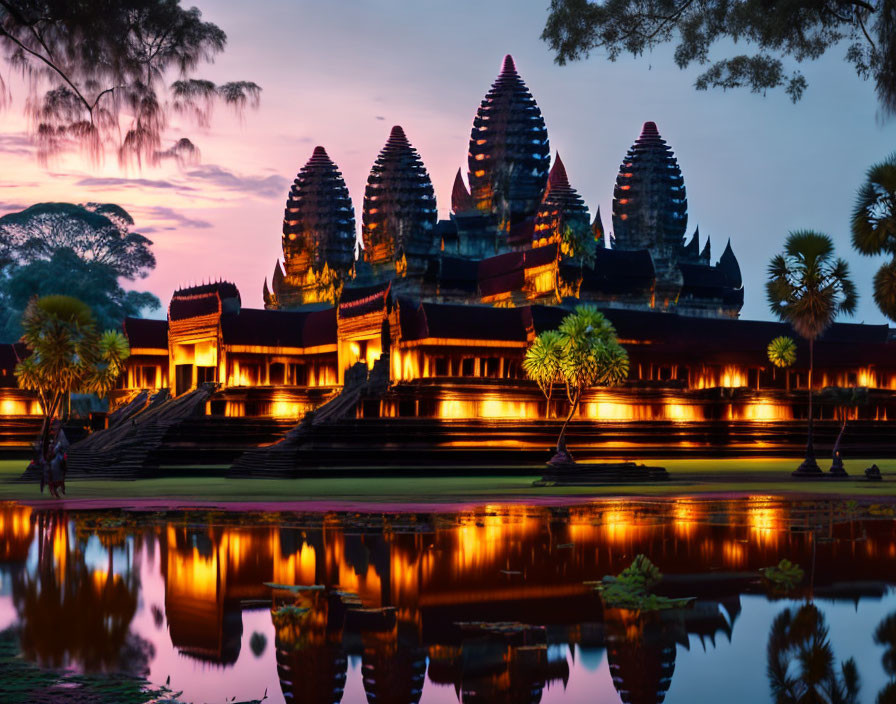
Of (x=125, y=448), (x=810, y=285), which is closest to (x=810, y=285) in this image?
(x=810, y=285)

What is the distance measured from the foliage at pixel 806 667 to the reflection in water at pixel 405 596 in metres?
0.05

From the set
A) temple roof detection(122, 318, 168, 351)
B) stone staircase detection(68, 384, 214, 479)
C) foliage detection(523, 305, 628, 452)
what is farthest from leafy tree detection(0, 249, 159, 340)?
foliage detection(523, 305, 628, 452)

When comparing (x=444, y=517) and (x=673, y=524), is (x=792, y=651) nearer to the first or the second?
(x=673, y=524)

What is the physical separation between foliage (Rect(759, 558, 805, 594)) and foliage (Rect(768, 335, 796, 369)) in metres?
49.0

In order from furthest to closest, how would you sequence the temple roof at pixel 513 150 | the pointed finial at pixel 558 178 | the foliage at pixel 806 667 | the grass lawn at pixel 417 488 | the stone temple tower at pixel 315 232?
the stone temple tower at pixel 315 232
the temple roof at pixel 513 150
the pointed finial at pixel 558 178
the grass lawn at pixel 417 488
the foliage at pixel 806 667

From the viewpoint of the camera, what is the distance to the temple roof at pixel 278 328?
63.4 m

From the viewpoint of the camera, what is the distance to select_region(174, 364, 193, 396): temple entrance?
218ft

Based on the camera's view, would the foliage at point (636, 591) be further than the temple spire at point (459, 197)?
No

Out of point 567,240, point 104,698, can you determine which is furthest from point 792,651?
point 567,240

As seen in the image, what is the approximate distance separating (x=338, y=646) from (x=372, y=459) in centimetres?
3443

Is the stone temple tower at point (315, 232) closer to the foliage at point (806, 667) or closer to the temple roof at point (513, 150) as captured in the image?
the temple roof at point (513, 150)

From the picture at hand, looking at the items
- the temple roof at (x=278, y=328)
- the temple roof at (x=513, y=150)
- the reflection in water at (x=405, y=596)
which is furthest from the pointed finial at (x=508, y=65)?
the reflection in water at (x=405, y=596)

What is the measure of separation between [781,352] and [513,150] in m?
30.5

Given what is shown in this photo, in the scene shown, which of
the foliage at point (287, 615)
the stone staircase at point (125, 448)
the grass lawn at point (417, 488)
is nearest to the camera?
the foliage at point (287, 615)
